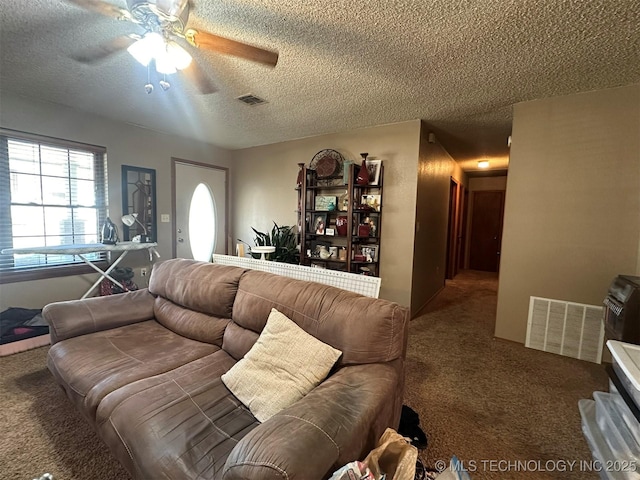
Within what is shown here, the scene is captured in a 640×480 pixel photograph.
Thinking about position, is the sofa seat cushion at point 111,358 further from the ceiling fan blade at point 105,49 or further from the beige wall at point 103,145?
the beige wall at point 103,145

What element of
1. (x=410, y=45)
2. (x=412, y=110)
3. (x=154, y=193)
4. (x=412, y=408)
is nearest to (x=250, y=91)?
(x=410, y=45)

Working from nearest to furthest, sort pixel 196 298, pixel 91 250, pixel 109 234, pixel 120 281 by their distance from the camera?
1. pixel 196 298
2. pixel 91 250
3. pixel 109 234
4. pixel 120 281

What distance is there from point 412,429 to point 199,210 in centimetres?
430

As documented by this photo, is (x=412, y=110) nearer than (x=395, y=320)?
No

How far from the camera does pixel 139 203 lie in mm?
3898

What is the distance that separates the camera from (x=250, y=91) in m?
2.70

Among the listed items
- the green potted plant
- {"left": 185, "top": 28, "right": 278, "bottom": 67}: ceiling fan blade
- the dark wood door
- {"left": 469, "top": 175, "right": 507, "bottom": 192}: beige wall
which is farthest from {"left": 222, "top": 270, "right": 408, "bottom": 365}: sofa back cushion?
{"left": 469, "top": 175, "right": 507, "bottom": 192}: beige wall

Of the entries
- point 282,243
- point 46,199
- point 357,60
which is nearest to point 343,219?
point 282,243

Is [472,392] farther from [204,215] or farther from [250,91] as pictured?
[204,215]

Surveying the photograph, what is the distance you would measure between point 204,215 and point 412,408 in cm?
418

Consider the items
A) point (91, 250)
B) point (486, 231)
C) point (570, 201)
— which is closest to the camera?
point (570, 201)

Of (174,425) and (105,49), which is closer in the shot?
(174,425)

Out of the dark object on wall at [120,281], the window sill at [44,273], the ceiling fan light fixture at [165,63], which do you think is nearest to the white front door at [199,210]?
the dark object on wall at [120,281]

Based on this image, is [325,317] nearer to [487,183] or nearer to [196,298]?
[196,298]
